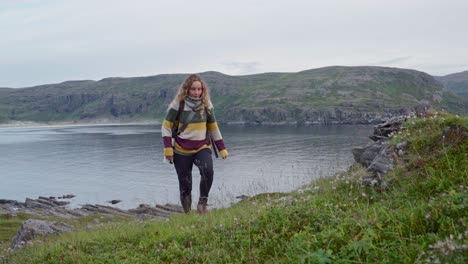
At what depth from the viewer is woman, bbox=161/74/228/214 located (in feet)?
28.9

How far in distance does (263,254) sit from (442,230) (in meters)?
2.07

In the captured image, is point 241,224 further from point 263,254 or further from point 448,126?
point 448,126

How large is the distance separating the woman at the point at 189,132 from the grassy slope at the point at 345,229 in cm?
174

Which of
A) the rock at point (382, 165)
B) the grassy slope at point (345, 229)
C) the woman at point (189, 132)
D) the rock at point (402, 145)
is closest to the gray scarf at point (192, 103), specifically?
the woman at point (189, 132)

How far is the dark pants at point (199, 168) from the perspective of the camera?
8.75m

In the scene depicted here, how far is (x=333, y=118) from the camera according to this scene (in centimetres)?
18600

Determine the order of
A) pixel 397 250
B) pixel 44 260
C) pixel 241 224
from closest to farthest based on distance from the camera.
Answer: pixel 397 250 → pixel 241 224 → pixel 44 260

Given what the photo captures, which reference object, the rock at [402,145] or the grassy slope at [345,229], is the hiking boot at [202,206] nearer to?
the grassy slope at [345,229]

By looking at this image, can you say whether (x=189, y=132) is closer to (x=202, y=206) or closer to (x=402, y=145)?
(x=202, y=206)

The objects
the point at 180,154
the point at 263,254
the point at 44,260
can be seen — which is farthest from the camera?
the point at 180,154

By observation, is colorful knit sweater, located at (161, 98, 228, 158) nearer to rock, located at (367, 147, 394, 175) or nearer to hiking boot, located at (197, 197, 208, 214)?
hiking boot, located at (197, 197, 208, 214)

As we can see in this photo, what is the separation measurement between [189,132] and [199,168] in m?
0.85

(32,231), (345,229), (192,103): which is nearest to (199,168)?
(192,103)

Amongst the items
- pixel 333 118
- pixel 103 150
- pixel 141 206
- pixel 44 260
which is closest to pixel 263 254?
pixel 44 260
